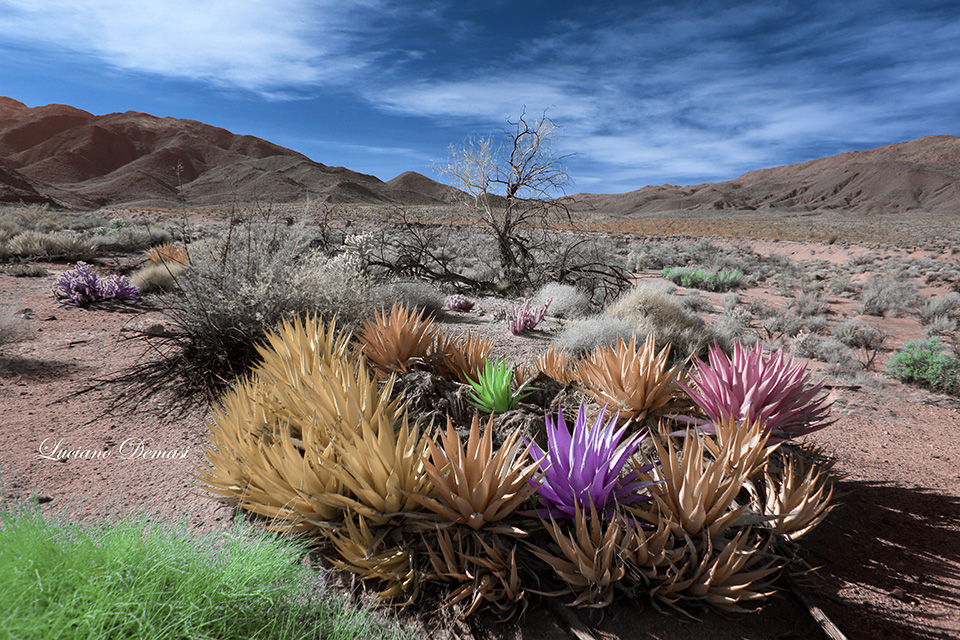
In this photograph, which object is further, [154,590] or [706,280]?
[706,280]

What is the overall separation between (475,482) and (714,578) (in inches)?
35.7

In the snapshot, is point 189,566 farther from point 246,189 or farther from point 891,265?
point 246,189

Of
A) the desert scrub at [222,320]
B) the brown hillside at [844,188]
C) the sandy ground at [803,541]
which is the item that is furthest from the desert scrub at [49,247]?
the brown hillside at [844,188]

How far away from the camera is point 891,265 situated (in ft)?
49.3

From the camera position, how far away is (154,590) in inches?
52.5

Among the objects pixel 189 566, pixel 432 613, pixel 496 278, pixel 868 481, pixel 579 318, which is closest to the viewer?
pixel 189 566

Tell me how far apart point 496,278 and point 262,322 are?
6.69 m

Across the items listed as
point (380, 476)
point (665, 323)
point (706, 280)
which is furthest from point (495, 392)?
point (706, 280)

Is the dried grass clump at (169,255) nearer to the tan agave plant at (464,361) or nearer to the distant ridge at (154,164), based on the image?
the tan agave plant at (464,361)

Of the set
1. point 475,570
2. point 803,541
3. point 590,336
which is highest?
point 590,336

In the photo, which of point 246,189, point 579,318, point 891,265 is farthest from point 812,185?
point 579,318

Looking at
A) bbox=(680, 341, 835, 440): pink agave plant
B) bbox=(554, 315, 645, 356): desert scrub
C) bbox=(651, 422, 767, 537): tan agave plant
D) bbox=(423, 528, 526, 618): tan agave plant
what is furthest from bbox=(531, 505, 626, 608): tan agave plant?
bbox=(554, 315, 645, 356): desert scrub

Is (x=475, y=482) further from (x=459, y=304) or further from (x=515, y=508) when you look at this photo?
(x=459, y=304)

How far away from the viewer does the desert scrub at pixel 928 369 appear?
491 centimetres
